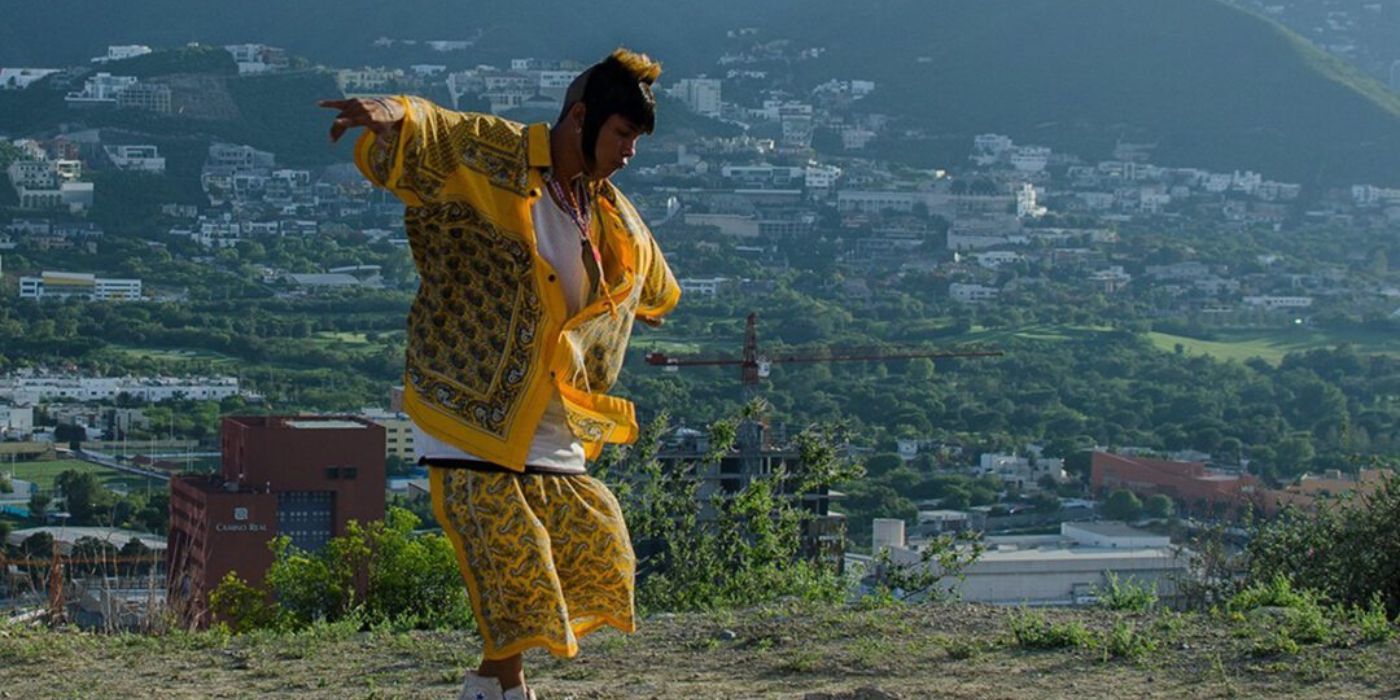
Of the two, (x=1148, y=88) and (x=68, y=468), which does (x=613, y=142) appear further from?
(x=1148, y=88)

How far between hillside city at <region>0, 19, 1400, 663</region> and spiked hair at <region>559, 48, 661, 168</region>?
259 cm

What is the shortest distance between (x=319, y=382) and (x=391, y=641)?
26.8m

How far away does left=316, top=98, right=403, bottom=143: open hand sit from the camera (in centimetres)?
324

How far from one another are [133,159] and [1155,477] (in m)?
27.0

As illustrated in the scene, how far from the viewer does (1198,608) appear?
5.33 meters

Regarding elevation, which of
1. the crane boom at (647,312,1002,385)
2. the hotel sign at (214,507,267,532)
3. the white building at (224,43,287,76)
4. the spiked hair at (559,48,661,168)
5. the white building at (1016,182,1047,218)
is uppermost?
the white building at (224,43,287,76)

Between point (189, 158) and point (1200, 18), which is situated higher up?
point (1200, 18)

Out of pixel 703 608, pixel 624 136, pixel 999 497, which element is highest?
pixel 624 136

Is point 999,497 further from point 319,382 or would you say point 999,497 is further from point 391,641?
point 391,641

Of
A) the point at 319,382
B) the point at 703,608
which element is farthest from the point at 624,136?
the point at 319,382

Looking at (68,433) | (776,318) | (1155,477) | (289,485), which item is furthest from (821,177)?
(289,485)

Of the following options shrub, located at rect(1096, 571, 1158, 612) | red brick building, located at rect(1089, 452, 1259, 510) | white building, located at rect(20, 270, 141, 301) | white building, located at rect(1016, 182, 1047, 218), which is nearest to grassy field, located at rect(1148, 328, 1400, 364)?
red brick building, located at rect(1089, 452, 1259, 510)

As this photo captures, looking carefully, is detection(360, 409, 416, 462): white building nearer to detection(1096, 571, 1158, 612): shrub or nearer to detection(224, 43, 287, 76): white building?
detection(1096, 571, 1158, 612): shrub

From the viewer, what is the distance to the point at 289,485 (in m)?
14.4
